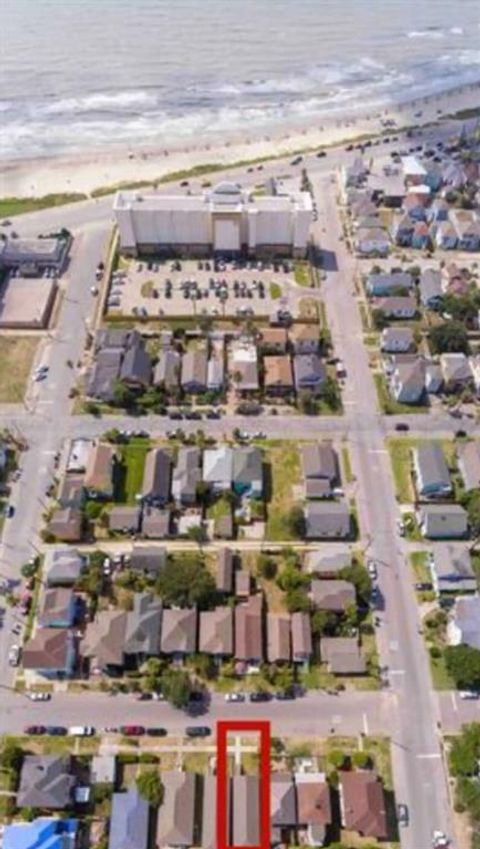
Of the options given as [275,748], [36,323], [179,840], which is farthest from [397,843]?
[36,323]

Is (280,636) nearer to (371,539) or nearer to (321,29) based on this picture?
(371,539)

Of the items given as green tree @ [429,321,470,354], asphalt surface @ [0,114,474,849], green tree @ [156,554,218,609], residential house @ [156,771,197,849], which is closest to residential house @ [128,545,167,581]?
green tree @ [156,554,218,609]

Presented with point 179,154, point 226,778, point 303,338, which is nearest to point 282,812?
point 226,778

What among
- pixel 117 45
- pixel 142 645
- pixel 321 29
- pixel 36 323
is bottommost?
pixel 142 645

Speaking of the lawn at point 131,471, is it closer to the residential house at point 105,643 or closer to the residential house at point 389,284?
the residential house at point 105,643

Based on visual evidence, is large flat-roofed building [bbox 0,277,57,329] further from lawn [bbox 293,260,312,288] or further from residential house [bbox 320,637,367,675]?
residential house [bbox 320,637,367,675]

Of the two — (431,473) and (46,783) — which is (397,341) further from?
(46,783)
